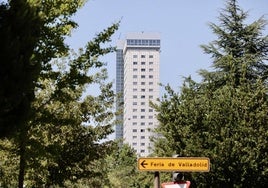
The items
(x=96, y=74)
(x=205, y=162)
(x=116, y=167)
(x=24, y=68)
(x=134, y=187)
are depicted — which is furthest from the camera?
(x=116, y=167)

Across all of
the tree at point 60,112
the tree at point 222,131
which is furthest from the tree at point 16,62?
the tree at point 222,131

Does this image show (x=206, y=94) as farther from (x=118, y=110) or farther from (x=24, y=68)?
(x=24, y=68)

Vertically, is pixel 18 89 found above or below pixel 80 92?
below

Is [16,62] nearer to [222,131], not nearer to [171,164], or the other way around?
[171,164]

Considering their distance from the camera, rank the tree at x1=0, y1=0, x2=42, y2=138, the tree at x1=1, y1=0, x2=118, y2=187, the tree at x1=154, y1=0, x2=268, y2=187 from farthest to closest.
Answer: the tree at x1=154, y1=0, x2=268, y2=187, the tree at x1=1, y1=0, x2=118, y2=187, the tree at x1=0, y1=0, x2=42, y2=138

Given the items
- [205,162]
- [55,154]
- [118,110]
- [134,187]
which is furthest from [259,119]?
[134,187]

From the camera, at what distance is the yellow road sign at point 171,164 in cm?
811

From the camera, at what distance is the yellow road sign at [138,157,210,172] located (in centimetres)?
811

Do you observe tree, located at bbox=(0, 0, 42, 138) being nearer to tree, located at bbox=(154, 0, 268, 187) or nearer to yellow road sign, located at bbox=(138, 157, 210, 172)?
yellow road sign, located at bbox=(138, 157, 210, 172)

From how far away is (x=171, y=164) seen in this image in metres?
8.12

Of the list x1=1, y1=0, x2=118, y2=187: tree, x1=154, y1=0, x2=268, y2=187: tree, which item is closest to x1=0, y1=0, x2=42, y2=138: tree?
x1=1, y1=0, x2=118, y2=187: tree

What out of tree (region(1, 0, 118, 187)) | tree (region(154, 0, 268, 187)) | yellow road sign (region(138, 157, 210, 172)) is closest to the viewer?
yellow road sign (region(138, 157, 210, 172))

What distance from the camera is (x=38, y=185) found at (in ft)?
67.1

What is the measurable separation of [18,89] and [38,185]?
1245 cm
